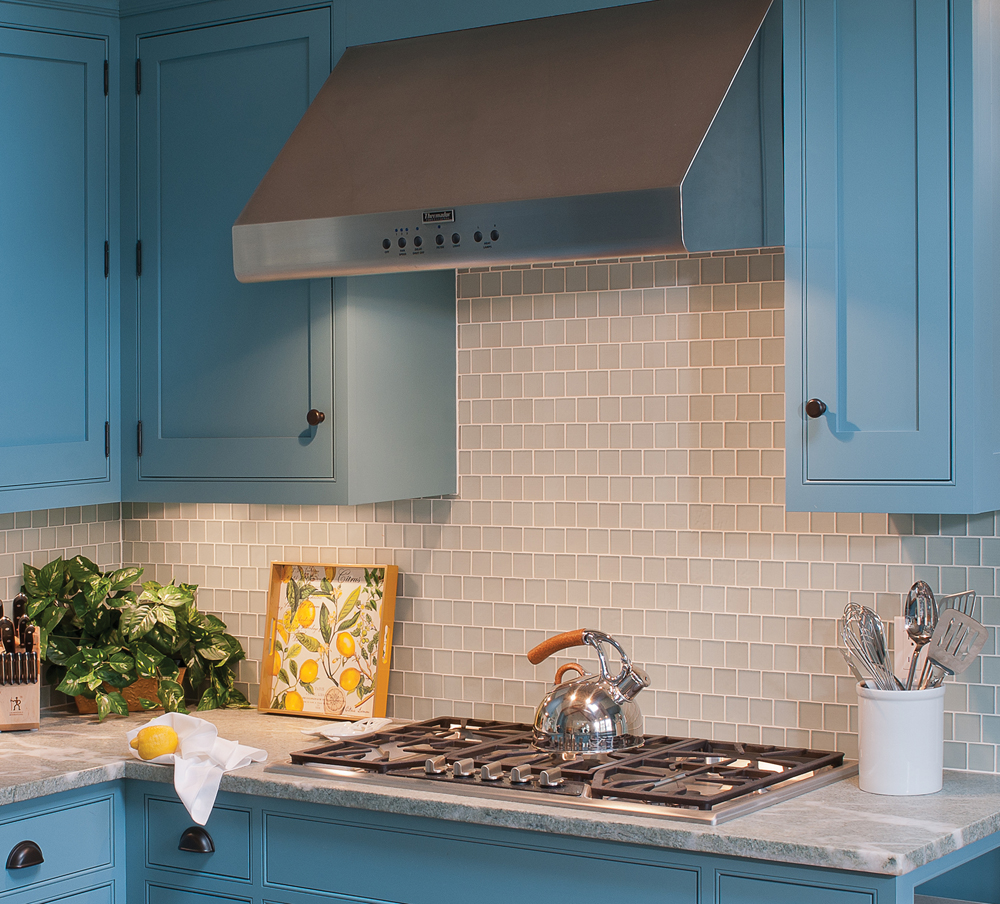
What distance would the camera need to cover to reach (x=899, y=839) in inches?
80.1

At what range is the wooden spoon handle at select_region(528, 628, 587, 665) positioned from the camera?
8.77ft

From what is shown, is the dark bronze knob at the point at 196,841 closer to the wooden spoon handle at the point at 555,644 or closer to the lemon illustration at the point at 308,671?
the lemon illustration at the point at 308,671

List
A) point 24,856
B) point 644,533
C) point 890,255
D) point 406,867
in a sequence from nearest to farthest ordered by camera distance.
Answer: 1. point 890,255
2. point 406,867
3. point 24,856
4. point 644,533

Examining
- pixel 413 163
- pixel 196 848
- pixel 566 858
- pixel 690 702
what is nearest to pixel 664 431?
pixel 690 702

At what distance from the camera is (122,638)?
3119mm

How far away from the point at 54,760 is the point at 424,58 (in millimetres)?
1599

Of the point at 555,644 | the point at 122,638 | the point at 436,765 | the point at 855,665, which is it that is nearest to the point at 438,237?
the point at 555,644

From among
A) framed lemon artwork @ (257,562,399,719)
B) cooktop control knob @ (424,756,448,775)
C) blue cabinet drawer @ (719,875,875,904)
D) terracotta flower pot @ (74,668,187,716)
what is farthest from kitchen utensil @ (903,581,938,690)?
terracotta flower pot @ (74,668,187,716)

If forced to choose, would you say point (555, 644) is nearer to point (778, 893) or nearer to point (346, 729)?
point (346, 729)

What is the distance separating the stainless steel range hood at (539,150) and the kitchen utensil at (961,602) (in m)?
0.75

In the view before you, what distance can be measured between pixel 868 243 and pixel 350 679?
1.55 m

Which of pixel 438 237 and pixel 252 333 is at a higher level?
pixel 438 237

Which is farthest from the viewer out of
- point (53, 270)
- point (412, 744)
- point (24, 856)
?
point (53, 270)

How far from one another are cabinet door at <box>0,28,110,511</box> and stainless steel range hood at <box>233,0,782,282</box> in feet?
1.81
